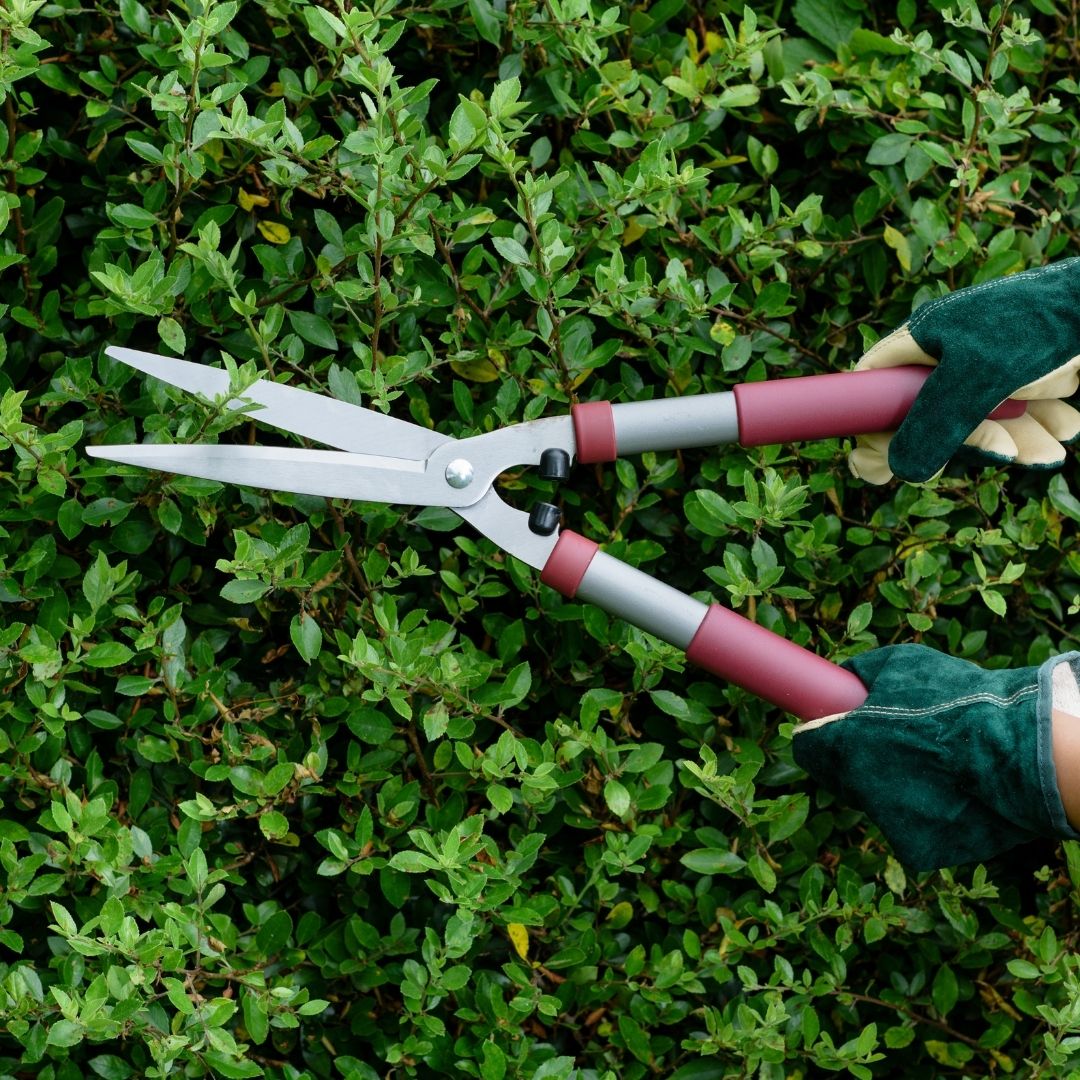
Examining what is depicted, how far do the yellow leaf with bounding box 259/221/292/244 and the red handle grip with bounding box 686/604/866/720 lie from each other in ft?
2.98

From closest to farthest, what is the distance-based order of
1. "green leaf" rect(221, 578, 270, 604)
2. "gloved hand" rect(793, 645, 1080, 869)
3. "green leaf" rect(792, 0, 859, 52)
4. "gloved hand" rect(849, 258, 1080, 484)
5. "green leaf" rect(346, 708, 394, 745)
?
"gloved hand" rect(793, 645, 1080, 869), "gloved hand" rect(849, 258, 1080, 484), "green leaf" rect(221, 578, 270, 604), "green leaf" rect(346, 708, 394, 745), "green leaf" rect(792, 0, 859, 52)

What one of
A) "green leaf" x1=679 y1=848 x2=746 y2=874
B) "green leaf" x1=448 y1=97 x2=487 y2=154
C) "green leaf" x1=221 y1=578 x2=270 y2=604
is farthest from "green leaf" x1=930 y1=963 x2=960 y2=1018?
"green leaf" x1=448 y1=97 x2=487 y2=154

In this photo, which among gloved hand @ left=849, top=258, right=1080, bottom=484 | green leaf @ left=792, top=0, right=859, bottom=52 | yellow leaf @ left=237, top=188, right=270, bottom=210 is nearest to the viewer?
gloved hand @ left=849, top=258, right=1080, bottom=484

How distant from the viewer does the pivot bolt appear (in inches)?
73.0

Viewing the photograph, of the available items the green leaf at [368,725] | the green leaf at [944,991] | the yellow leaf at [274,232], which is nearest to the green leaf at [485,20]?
the yellow leaf at [274,232]

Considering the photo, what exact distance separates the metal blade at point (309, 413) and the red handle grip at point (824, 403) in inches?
17.2

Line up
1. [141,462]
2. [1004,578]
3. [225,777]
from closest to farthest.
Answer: [141,462], [225,777], [1004,578]

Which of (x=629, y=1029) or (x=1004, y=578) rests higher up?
(x=1004, y=578)

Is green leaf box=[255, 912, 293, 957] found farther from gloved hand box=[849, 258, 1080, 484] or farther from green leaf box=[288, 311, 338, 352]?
gloved hand box=[849, 258, 1080, 484]

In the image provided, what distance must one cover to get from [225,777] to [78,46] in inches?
46.3

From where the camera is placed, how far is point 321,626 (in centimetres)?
210

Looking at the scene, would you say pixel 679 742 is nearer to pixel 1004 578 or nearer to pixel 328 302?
pixel 1004 578

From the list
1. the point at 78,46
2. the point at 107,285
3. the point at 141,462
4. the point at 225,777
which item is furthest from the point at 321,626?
the point at 78,46

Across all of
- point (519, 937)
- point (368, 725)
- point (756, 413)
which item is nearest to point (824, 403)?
point (756, 413)
